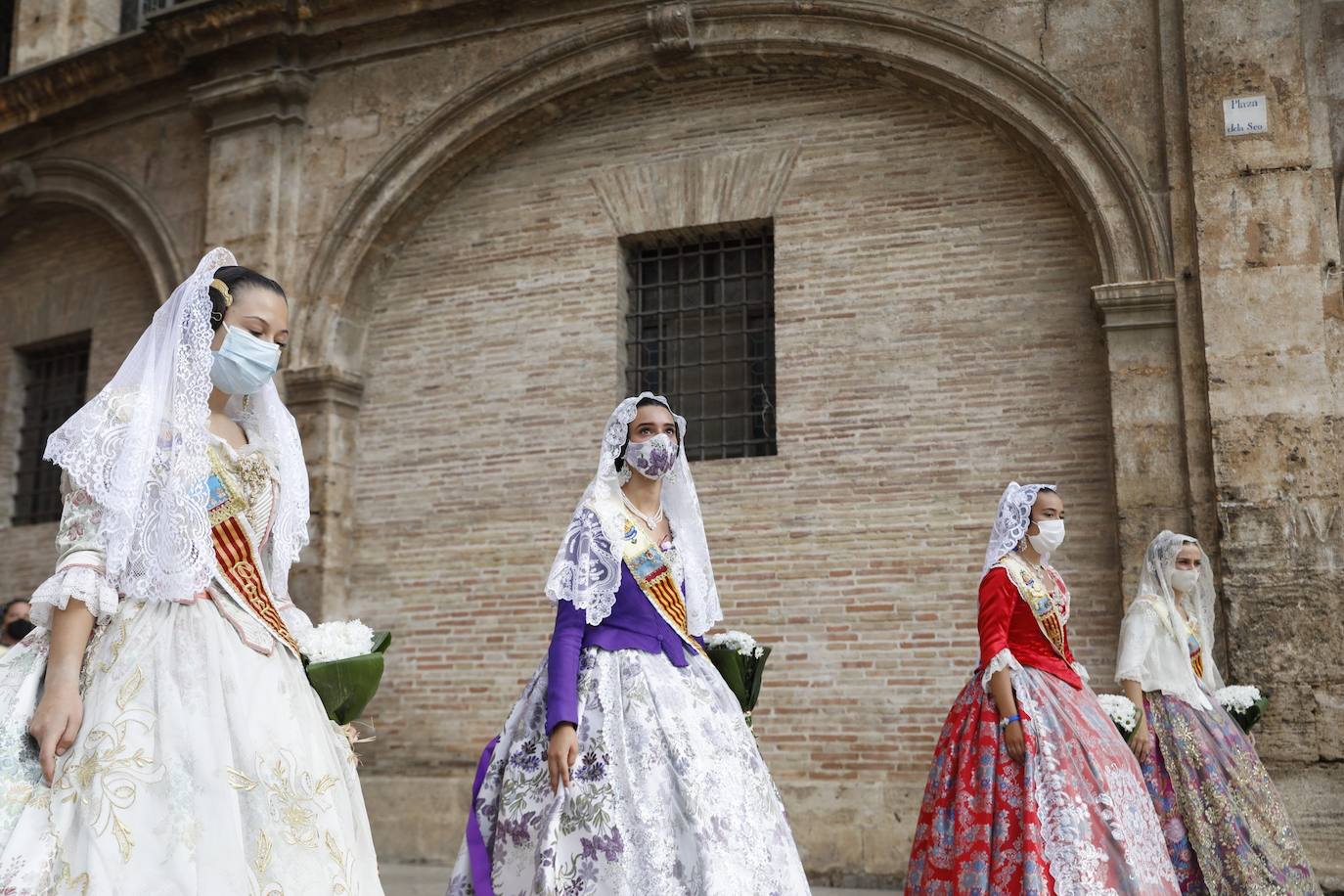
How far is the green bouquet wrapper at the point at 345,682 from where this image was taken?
3.11 metres

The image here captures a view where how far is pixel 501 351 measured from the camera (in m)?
9.63

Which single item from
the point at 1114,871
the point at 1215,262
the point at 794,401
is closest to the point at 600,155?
the point at 794,401

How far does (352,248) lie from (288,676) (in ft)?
24.2

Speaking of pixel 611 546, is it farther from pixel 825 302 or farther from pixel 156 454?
pixel 825 302

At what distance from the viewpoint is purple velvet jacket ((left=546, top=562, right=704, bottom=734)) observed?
13.2 ft

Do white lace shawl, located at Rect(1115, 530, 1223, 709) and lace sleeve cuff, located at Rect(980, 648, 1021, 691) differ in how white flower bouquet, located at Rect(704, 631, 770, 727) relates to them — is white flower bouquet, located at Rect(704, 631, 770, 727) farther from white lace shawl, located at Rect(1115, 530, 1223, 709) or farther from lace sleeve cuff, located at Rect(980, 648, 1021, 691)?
white lace shawl, located at Rect(1115, 530, 1223, 709)

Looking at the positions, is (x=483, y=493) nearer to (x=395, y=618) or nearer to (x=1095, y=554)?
(x=395, y=618)

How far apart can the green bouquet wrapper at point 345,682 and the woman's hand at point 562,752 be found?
81 cm

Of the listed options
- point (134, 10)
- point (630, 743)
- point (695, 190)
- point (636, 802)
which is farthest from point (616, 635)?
point (134, 10)

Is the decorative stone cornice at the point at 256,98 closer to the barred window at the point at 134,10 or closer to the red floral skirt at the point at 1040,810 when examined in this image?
the barred window at the point at 134,10

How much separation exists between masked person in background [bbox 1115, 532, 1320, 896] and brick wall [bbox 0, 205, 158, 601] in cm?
814

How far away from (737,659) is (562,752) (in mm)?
1023

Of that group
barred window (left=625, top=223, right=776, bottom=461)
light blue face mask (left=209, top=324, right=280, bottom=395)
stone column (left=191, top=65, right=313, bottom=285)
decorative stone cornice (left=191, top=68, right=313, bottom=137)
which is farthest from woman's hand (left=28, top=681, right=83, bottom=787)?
decorative stone cornice (left=191, top=68, right=313, bottom=137)

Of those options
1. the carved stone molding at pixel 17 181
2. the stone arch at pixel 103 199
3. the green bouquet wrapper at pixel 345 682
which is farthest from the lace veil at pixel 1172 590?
the carved stone molding at pixel 17 181
